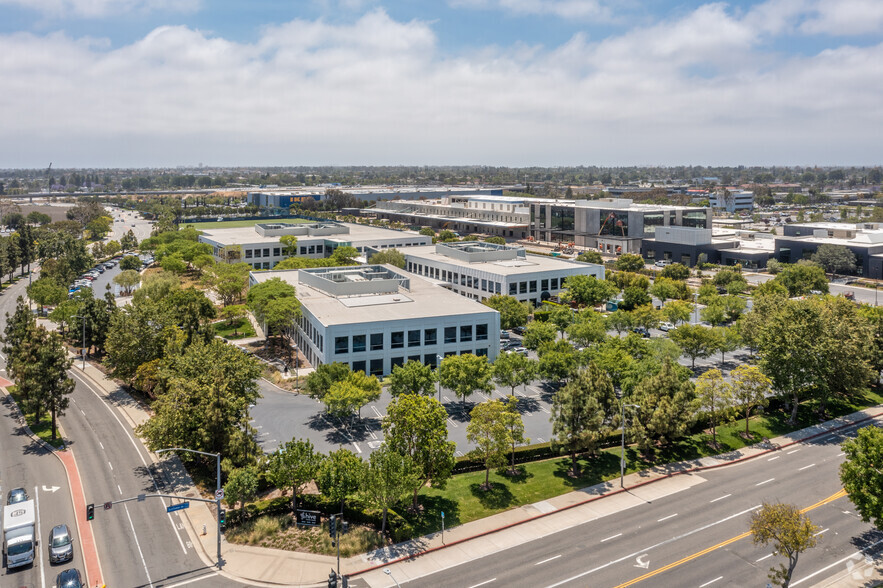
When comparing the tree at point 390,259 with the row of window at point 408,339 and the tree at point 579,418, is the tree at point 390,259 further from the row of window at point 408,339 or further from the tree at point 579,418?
the tree at point 579,418

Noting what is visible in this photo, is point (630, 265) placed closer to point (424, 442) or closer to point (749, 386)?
point (749, 386)

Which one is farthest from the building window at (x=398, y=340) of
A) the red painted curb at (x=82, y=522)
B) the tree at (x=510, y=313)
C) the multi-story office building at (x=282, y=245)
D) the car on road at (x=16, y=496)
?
the multi-story office building at (x=282, y=245)

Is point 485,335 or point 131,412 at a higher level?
point 485,335

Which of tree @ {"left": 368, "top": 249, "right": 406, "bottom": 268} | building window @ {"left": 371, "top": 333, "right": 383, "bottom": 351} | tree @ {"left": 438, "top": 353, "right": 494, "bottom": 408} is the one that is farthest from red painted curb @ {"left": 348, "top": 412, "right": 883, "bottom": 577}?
tree @ {"left": 368, "top": 249, "right": 406, "bottom": 268}

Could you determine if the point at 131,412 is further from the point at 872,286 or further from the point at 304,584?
the point at 872,286

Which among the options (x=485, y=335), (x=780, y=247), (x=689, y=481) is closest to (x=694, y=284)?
(x=780, y=247)

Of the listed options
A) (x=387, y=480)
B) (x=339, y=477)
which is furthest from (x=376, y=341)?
(x=387, y=480)

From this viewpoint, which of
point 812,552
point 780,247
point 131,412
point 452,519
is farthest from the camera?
point 780,247
